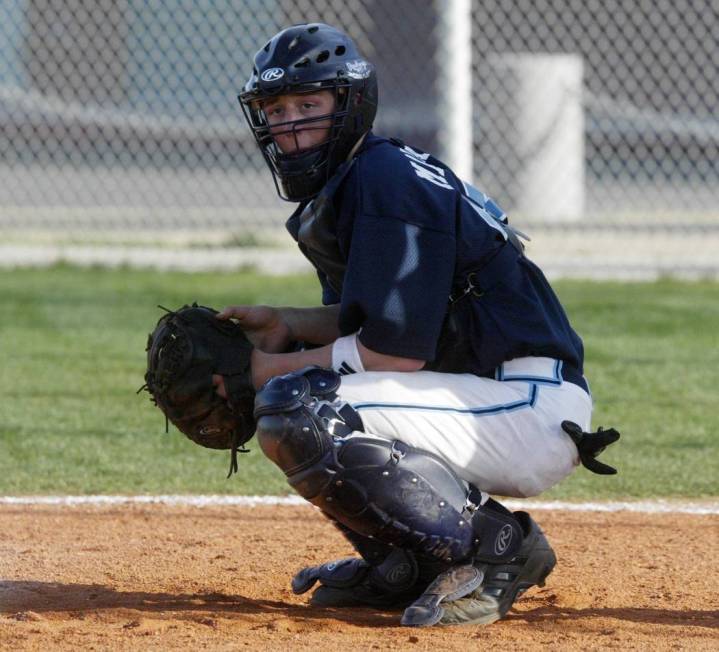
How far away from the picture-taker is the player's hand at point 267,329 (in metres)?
3.72

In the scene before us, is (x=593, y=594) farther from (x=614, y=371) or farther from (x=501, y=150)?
(x=501, y=150)

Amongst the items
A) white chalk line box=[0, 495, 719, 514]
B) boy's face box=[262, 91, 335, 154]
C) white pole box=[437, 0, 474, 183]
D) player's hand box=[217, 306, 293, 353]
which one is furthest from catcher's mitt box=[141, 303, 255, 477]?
white pole box=[437, 0, 474, 183]

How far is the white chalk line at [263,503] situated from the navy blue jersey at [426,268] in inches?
50.9

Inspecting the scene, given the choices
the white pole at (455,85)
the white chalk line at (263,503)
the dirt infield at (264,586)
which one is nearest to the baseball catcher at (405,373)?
the dirt infield at (264,586)

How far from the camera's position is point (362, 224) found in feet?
10.7

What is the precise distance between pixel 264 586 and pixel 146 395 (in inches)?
112

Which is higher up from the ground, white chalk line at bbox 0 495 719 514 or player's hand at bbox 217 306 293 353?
player's hand at bbox 217 306 293 353

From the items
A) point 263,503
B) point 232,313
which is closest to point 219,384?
point 232,313

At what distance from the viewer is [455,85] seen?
9820 mm

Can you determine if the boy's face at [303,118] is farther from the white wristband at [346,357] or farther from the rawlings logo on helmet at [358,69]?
the white wristband at [346,357]

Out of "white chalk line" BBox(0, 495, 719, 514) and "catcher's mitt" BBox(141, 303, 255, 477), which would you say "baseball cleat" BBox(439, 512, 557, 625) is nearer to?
"catcher's mitt" BBox(141, 303, 255, 477)

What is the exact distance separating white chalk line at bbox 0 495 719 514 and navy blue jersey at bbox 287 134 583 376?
50.9 inches

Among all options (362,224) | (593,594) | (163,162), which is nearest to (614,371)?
(593,594)

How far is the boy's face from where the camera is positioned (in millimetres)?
3479
